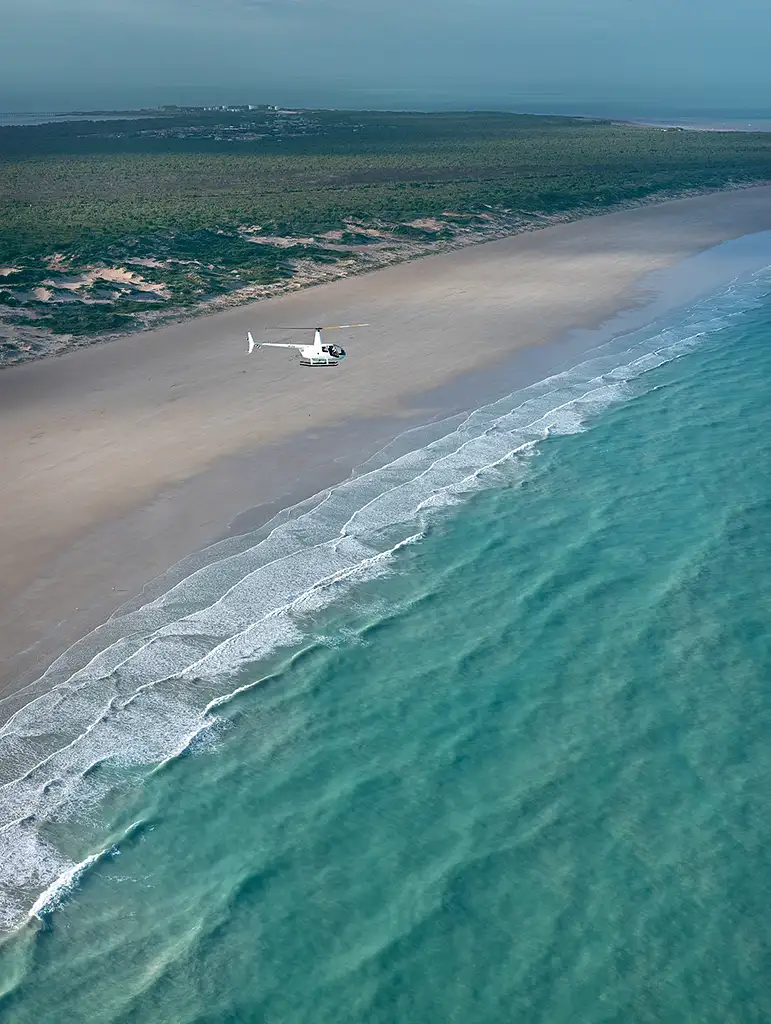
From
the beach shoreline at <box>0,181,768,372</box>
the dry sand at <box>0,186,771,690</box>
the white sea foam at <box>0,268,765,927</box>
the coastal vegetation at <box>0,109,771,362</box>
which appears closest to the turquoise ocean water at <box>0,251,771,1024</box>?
Result: the white sea foam at <box>0,268,765,927</box>

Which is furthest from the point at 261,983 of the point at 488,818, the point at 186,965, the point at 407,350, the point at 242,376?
the point at 407,350

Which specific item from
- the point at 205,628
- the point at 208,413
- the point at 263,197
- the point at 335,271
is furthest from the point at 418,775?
the point at 263,197

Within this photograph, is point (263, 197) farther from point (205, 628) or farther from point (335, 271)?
point (205, 628)

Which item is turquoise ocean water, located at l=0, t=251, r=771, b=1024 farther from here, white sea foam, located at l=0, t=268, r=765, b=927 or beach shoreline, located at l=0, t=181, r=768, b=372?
beach shoreline, located at l=0, t=181, r=768, b=372

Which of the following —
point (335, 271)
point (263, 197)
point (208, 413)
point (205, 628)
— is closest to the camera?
point (205, 628)

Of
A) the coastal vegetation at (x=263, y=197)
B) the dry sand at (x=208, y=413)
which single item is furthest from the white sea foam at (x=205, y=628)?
the coastal vegetation at (x=263, y=197)
